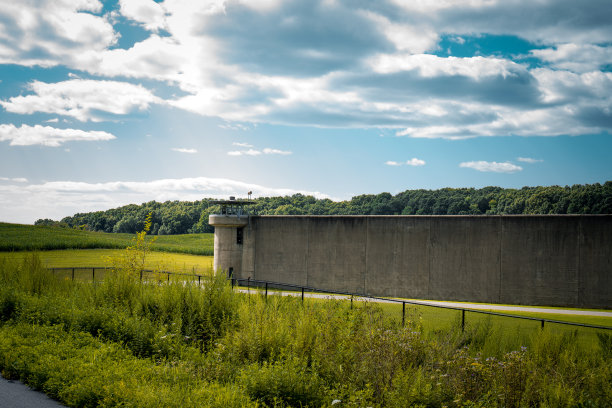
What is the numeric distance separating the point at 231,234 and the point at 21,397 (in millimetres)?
22970

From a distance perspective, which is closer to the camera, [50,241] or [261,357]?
[261,357]

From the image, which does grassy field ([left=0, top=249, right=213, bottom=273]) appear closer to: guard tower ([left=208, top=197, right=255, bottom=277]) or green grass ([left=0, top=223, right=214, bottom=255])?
green grass ([left=0, top=223, right=214, bottom=255])

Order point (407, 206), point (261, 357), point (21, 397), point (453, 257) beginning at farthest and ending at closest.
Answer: point (407, 206)
point (453, 257)
point (261, 357)
point (21, 397)

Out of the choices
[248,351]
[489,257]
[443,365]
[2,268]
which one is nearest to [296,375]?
[248,351]

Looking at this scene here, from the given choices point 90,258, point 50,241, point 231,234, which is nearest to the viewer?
point 231,234

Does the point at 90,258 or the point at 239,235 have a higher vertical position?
the point at 239,235

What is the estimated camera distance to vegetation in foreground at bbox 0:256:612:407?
872 centimetres

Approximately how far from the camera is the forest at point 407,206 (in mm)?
71919

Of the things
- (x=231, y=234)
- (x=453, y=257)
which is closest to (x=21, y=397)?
(x=453, y=257)

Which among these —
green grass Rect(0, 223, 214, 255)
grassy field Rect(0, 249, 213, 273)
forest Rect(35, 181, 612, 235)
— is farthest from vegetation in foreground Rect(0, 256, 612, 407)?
forest Rect(35, 181, 612, 235)

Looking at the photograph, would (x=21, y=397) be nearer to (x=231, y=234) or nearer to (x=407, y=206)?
(x=231, y=234)

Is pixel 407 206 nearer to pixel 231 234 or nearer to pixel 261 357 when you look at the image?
pixel 231 234

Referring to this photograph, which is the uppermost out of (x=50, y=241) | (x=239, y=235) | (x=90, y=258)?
(x=239, y=235)

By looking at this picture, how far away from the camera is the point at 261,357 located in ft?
35.8
